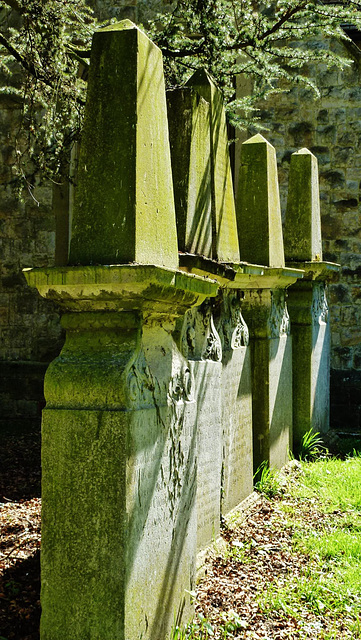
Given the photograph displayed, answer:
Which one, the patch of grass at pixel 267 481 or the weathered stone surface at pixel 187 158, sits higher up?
the weathered stone surface at pixel 187 158

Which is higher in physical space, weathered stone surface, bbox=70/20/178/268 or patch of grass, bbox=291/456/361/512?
weathered stone surface, bbox=70/20/178/268

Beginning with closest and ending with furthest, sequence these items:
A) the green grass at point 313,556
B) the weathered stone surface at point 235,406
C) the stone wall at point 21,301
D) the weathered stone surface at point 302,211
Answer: the green grass at point 313,556, the weathered stone surface at point 235,406, the weathered stone surface at point 302,211, the stone wall at point 21,301

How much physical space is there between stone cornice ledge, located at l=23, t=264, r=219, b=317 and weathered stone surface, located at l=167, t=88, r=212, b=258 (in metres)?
1.05

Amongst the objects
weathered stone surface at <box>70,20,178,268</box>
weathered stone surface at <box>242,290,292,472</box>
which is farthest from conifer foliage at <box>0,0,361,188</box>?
weathered stone surface at <box>70,20,178,268</box>

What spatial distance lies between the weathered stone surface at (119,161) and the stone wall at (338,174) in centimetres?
698

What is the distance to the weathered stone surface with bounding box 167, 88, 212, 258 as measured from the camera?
150 inches

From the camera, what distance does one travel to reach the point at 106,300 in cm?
266

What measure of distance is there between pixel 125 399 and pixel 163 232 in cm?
73

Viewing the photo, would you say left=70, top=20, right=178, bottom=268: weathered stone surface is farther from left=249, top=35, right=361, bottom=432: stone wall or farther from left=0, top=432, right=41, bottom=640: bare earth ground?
left=249, top=35, right=361, bottom=432: stone wall

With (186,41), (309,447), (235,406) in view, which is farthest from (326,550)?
(186,41)

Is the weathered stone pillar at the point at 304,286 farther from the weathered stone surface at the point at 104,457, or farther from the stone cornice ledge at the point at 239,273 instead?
the weathered stone surface at the point at 104,457

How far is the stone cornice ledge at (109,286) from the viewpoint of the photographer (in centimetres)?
255

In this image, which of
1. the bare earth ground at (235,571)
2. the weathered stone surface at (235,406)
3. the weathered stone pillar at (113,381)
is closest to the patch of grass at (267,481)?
the bare earth ground at (235,571)

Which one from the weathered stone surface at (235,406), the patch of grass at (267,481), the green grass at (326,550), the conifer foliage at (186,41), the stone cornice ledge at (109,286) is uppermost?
the conifer foliage at (186,41)
